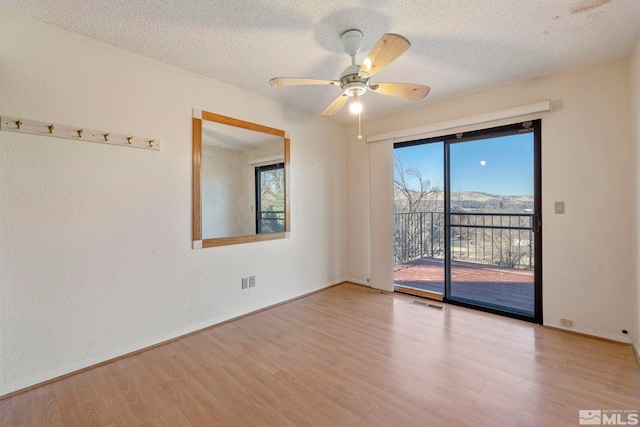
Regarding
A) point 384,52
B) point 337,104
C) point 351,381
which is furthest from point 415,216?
point 384,52

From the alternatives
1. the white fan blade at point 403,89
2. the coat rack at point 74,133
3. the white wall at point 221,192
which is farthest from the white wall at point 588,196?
the coat rack at point 74,133

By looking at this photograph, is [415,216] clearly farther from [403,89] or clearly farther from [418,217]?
[403,89]

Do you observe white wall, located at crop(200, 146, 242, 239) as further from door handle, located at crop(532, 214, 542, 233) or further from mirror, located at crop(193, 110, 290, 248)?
door handle, located at crop(532, 214, 542, 233)

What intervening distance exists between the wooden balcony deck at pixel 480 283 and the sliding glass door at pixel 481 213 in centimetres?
1

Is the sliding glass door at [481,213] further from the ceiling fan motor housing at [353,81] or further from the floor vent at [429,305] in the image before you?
the ceiling fan motor housing at [353,81]

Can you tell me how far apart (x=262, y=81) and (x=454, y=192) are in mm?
2720

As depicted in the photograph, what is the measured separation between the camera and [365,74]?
76.7 inches

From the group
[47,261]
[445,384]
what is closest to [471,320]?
[445,384]

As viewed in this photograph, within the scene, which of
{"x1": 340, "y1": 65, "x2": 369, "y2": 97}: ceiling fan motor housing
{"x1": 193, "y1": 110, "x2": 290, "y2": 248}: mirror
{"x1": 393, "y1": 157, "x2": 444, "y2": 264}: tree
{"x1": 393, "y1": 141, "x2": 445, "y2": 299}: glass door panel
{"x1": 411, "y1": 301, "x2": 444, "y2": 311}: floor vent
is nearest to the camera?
{"x1": 340, "y1": 65, "x2": 369, "y2": 97}: ceiling fan motor housing

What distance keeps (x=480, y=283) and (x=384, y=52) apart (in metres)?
3.73

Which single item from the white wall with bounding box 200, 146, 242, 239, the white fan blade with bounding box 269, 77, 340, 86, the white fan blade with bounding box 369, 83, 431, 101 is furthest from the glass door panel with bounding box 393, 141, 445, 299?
the white fan blade with bounding box 269, 77, 340, 86

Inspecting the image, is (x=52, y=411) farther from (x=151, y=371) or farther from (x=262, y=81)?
(x=262, y=81)

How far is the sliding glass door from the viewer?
10.2 feet

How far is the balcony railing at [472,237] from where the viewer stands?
3.86m
